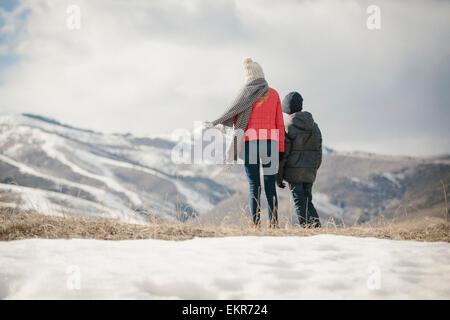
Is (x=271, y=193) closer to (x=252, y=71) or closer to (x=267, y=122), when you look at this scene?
(x=267, y=122)

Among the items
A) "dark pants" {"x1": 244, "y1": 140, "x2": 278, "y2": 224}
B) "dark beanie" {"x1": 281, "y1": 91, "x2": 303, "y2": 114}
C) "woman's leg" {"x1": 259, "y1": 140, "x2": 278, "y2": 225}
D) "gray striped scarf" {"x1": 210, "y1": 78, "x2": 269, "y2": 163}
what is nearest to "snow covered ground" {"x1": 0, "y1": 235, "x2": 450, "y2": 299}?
"dark pants" {"x1": 244, "y1": 140, "x2": 278, "y2": 224}

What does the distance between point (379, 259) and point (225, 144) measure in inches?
114

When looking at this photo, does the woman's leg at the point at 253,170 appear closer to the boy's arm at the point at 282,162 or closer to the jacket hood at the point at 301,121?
the boy's arm at the point at 282,162

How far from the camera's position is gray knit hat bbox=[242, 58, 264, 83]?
5.16m

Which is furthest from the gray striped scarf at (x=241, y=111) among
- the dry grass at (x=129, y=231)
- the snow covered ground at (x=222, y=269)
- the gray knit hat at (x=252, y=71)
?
the snow covered ground at (x=222, y=269)

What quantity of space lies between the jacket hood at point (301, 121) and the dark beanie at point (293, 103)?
14 cm

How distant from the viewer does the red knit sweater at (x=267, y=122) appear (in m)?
5.05

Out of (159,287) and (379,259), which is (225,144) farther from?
(159,287)

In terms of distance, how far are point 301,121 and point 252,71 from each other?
3.69 ft

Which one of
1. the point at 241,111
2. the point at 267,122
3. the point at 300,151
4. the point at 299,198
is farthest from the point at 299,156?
the point at 241,111

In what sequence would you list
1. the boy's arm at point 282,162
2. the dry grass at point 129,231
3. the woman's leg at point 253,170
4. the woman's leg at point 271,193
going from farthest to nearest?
the boy's arm at point 282,162
the woman's leg at point 271,193
the woman's leg at point 253,170
the dry grass at point 129,231

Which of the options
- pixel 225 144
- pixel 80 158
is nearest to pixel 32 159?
pixel 80 158

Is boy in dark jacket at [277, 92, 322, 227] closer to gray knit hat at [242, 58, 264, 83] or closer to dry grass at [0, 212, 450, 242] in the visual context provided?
gray knit hat at [242, 58, 264, 83]

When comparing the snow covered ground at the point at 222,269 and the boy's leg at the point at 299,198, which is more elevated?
the boy's leg at the point at 299,198
